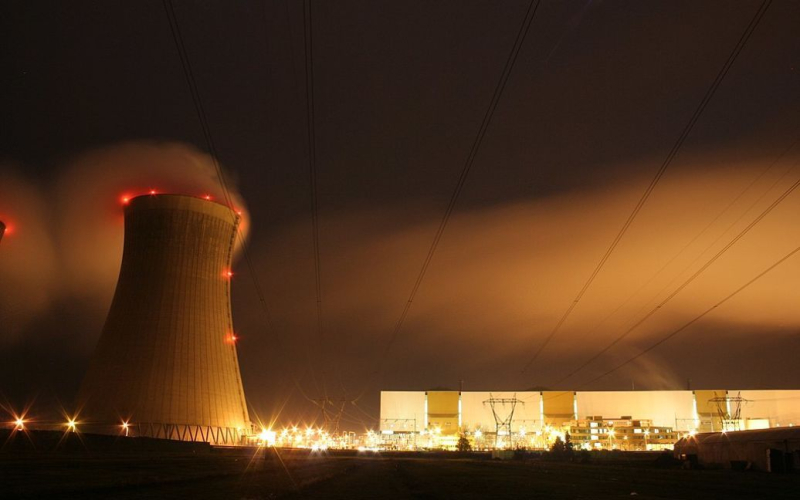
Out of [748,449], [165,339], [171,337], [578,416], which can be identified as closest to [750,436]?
[748,449]

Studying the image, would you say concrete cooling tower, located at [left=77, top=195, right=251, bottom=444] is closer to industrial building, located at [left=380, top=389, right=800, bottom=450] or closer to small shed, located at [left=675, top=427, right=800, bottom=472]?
small shed, located at [left=675, top=427, right=800, bottom=472]

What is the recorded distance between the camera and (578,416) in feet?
339

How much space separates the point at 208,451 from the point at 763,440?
107ft

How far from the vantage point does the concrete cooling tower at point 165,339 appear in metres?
37.2

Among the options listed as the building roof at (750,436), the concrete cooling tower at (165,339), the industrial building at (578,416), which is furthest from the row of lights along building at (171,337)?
the industrial building at (578,416)

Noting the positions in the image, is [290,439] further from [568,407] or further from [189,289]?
[189,289]

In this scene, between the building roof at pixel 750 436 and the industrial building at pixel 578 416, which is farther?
the industrial building at pixel 578 416

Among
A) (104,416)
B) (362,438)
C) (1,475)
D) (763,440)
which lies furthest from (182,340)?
(362,438)

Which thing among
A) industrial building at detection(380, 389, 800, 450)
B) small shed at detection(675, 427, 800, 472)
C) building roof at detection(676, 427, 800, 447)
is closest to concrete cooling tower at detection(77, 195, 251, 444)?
Result: small shed at detection(675, 427, 800, 472)

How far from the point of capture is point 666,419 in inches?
3939

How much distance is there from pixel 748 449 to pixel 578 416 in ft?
235

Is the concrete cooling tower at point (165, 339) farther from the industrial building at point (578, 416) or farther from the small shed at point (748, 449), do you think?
the industrial building at point (578, 416)

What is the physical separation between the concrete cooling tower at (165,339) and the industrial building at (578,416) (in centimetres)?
6028

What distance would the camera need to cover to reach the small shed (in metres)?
30.0
